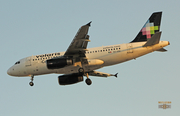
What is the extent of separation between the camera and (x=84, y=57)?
3444 cm

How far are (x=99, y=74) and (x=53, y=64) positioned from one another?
33.0 ft

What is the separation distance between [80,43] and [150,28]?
422 inches

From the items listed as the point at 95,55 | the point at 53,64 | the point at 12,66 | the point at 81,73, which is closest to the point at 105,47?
the point at 95,55

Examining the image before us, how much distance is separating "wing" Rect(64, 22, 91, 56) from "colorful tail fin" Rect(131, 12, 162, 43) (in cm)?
803

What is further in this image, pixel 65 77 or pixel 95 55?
pixel 65 77

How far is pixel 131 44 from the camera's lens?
35156 mm

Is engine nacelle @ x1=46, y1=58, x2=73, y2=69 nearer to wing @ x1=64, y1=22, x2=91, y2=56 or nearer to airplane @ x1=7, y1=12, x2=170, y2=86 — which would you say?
airplane @ x1=7, y1=12, x2=170, y2=86

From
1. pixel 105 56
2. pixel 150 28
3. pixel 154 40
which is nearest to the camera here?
pixel 154 40

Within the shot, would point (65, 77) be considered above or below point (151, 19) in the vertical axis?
below

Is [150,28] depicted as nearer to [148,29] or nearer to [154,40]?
[148,29]

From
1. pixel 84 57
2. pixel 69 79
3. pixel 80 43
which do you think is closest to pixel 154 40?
pixel 84 57

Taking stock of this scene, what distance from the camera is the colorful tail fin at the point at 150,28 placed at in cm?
3722

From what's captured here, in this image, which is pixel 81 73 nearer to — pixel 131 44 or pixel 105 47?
pixel 105 47

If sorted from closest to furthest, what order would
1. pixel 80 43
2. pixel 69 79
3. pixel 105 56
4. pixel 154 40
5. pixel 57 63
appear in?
pixel 80 43, pixel 57 63, pixel 154 40, pixel 105 56, pixel 69 79
